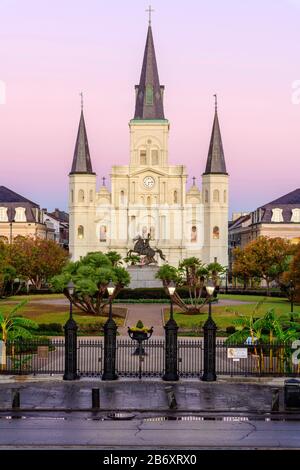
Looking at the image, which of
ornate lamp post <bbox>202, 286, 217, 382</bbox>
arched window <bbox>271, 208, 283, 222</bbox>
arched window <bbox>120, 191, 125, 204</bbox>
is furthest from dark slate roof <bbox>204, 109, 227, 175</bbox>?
ornate lamp post <bbox>202, 286, 217, 382</bbox>

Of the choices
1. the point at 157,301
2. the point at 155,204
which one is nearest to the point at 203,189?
the point at 155,204

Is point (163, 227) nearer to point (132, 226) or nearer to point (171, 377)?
point (132, 226)

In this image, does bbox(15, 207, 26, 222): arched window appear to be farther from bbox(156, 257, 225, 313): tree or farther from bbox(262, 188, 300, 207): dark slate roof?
bbox(156, 257, 225, 313): tree

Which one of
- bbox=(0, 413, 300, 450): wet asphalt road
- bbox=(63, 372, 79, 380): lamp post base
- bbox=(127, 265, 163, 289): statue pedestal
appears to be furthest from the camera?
bbox=(127, 265, 163, 289): statue pedestal

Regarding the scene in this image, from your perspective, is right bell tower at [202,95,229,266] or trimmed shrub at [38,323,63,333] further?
right bell tower at [202,95,229,266]

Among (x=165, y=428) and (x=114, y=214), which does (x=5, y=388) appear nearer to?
(x=165, y=428)

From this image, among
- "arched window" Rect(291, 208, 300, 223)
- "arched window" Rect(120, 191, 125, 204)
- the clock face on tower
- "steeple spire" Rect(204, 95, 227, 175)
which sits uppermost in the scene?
"steeple spire" Rect(204, 95, 227, 175)

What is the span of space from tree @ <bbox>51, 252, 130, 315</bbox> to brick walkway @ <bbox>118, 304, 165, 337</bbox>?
98.9 inches

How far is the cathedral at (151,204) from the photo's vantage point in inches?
4594

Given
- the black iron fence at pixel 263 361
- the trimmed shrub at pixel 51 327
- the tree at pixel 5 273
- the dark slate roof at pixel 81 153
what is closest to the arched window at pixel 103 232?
the dark slate roof at pixel 81 153

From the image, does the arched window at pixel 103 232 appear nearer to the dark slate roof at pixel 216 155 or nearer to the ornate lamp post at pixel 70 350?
the dark slate roof at pixel 216 155

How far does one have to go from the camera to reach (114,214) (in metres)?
118

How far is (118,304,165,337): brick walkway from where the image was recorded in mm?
47406

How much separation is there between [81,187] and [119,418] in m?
95.9
